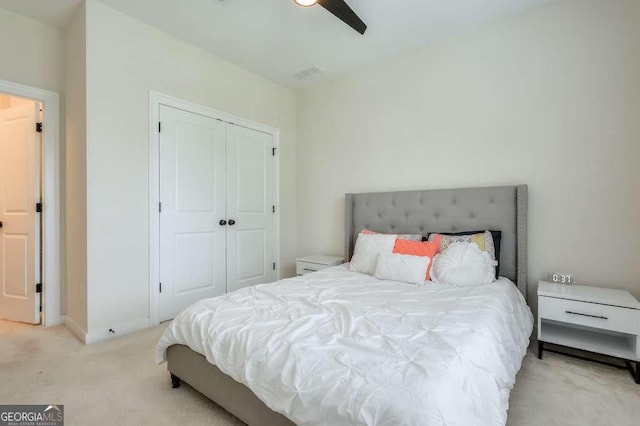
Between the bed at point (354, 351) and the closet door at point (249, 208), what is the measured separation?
60.0 inches

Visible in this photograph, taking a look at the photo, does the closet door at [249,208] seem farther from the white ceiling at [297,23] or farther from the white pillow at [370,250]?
the white pillow at [370,250]

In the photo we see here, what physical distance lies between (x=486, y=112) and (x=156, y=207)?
3223mm

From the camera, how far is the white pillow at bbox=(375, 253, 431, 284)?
2.36 meters

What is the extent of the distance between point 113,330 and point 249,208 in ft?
5.96

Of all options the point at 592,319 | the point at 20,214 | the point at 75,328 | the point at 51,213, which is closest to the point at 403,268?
the point at 592,319

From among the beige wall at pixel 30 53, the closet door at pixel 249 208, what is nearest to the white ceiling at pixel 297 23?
the beige wall at pixel 30 53

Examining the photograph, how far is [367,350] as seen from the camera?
1205mm

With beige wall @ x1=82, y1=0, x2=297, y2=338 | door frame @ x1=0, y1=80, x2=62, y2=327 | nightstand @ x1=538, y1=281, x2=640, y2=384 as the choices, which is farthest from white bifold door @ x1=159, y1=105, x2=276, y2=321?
nightstand @ x1=538, y1=281, x2=640, y2=384

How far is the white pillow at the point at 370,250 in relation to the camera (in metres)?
2.72

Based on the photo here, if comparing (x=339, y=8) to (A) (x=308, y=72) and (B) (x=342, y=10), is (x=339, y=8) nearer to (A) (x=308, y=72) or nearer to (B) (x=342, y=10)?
(B) (x=342, y=10)

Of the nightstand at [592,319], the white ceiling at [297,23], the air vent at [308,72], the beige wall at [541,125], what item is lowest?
the nightstand at [592,319]

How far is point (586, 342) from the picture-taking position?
208 cm

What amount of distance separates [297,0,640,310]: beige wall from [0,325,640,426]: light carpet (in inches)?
31.1

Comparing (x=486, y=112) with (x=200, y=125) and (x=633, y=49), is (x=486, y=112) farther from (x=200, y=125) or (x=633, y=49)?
(x=200, y=125)
